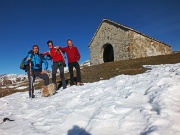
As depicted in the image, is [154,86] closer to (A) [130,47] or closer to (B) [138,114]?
(B) [138,114]

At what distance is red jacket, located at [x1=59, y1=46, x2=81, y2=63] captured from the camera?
1003 cm

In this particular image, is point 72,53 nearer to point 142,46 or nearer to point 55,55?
point 55,55

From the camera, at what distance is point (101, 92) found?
751 centimetres

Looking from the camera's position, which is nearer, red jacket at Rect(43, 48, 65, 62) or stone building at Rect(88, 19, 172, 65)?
red jacket at Rect(43, 48, 65, 62)

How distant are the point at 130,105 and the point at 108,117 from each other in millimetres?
866

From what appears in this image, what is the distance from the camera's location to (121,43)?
2381 cm

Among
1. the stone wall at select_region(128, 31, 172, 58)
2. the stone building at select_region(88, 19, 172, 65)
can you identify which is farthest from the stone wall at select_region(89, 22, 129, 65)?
the stone wall at select_region(128, 31, 172, 58)

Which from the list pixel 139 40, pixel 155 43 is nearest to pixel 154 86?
pixel 139 40

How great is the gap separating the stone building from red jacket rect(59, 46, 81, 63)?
13.8 metres

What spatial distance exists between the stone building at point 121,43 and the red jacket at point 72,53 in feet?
45.4

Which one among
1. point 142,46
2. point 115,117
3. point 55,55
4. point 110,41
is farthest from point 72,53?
point 142,46

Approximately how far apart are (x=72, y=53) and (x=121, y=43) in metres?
14.8

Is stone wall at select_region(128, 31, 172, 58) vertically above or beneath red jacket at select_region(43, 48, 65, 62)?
above

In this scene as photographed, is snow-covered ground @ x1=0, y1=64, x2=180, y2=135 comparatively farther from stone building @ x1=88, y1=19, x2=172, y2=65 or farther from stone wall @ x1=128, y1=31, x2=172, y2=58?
stone building @ x1=88, y1=19, x2=172, y2=65
